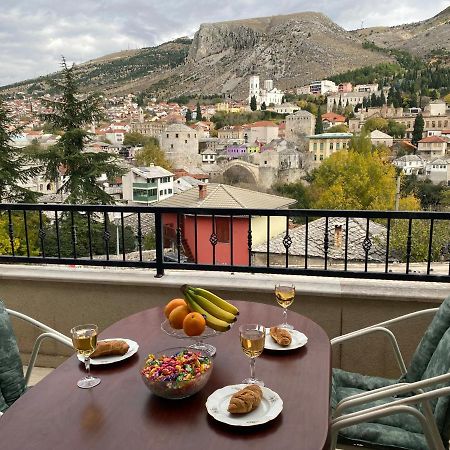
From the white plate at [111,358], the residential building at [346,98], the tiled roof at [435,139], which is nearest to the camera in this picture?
the white plate at [111,358]

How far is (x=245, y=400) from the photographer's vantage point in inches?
43.7

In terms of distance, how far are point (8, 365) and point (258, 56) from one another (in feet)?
282

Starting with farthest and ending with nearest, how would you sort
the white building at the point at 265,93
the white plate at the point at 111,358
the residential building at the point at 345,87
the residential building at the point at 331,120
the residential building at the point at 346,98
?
the white building at the point at 265,93 < the residential building at the point at 345,87 < the residential building at the point at 346,98 < the residential building at the point at 331,120 < the white plate at the point at 111,358

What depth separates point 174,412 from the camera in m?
1.13

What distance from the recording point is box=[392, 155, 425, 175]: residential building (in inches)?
1636

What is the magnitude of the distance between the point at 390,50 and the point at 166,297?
8006 centimetres

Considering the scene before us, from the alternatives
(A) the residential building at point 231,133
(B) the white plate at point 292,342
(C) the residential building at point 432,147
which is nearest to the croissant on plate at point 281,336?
(B) the white plate at point 292,342

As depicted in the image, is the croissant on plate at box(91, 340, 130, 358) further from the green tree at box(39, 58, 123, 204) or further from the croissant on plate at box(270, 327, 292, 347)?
the green tree at box(39, 58, 123, 204)

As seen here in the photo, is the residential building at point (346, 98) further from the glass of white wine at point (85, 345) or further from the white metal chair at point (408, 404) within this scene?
the glass of white wine at point (85, 345)

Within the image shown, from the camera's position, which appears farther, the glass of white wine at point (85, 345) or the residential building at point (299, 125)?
the residential building at point (299, 125)

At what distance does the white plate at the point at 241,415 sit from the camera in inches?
42.3

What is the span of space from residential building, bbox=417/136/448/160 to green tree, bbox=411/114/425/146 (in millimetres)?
1352

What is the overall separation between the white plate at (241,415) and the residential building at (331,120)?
6042 centimetres

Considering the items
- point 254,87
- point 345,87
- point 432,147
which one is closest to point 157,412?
point 432,147
